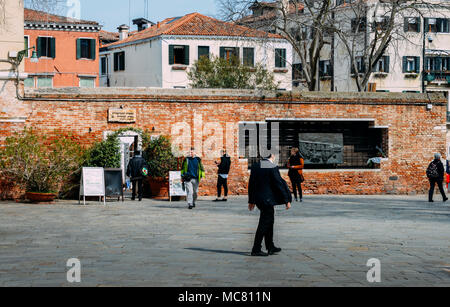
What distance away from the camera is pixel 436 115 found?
27906mm

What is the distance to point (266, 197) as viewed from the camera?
10.9m

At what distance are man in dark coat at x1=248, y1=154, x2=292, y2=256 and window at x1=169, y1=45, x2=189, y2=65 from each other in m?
44.4

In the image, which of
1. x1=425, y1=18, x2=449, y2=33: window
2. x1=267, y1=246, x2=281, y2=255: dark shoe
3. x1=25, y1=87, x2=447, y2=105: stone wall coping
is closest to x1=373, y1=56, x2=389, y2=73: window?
x1=425, y1=18, x2=449, y2=33: window

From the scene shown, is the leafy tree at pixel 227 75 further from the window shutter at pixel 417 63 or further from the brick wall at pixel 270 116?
the brick wall at pixel 270 116

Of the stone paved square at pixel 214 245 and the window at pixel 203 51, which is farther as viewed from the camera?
the window at pixel 203 51

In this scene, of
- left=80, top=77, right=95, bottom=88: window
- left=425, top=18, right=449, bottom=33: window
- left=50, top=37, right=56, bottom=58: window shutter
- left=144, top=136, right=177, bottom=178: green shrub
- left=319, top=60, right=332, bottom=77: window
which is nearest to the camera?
left=144, top=136, right=177, bottom=178: green shrub

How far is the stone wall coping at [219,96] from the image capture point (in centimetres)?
2381

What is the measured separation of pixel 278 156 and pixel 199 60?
26980 mm

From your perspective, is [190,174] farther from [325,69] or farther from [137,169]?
[325,69]

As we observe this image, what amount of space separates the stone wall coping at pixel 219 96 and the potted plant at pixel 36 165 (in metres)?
1.71

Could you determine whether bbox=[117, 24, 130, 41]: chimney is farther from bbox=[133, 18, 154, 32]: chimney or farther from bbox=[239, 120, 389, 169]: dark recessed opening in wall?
bbox=[239, 120, 389, 169]: dark recessed opening in wall

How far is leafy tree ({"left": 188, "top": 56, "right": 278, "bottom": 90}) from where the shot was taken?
165 feet

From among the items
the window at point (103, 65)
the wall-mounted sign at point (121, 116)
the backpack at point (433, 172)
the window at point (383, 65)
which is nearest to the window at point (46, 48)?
the window at point (103, 65)
